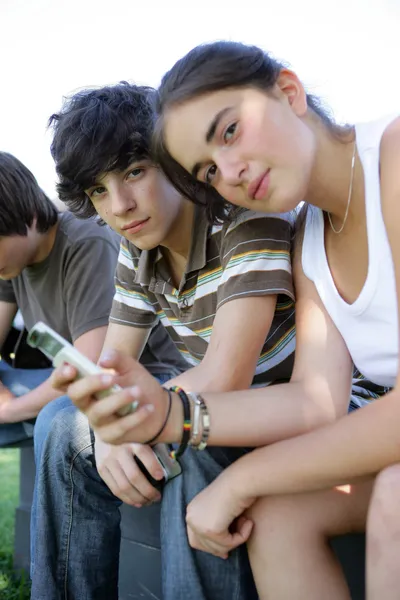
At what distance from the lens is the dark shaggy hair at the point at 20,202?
8.07 ft

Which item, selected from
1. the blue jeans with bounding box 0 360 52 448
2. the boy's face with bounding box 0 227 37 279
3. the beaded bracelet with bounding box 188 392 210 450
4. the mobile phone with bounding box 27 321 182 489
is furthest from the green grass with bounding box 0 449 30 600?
the mobile phone with bounding box 27 321 182 489

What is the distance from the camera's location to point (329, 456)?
1.16m

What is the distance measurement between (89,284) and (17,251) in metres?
0.36

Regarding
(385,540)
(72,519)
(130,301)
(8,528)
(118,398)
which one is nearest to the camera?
(385,540)

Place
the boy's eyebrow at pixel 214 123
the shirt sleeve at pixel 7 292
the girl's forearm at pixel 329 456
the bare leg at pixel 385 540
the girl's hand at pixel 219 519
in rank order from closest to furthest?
the bare leg at pixel 385 540, the girl's forearm at pixel 329 456, the girl's hand at pixel 219 519, the boy's eyebrow at pixel 214 123, the shirt sleeve at pixel 7 292

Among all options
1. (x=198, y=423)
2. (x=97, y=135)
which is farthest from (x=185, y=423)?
(x=97, y=135)

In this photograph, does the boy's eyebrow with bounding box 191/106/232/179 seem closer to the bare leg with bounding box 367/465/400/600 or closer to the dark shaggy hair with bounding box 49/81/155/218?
the dark shaggy hair with bounding box 49/81/155/218

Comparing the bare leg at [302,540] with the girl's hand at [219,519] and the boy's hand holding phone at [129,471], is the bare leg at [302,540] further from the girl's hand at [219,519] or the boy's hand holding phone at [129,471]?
the boy's hand holding phone at [129,471]

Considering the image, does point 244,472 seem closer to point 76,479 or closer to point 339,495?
point 339,495

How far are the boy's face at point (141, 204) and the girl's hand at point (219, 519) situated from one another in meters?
0.73

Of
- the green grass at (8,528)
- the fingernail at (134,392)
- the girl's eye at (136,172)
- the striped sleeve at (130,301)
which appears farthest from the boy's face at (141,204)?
the green grass at (8,528)

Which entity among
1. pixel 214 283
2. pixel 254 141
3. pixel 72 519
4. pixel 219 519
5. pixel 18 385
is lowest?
pixel 18 385

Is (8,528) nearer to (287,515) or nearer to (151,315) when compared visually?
(151,315)

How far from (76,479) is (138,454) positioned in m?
0.29
